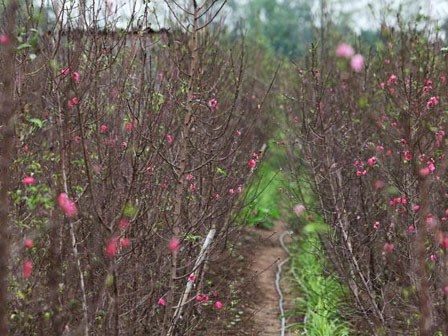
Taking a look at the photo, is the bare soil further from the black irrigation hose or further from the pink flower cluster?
the pink flower cluster

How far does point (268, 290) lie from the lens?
8.17 m

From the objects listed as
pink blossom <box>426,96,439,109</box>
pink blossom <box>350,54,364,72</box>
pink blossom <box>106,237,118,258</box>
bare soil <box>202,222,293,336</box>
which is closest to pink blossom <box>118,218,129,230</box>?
pink blossom <box>106,237,118,258</box>

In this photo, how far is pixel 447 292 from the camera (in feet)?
9.34

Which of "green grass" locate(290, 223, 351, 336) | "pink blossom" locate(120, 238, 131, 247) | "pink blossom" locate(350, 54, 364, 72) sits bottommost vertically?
"green grass" locate(290, 223, 351, 336)

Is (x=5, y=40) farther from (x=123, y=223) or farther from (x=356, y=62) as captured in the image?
(x=356, y=62)

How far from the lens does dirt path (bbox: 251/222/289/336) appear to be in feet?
22.1

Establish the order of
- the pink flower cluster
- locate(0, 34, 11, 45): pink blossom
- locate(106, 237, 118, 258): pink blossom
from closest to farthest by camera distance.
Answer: locate(0, 34, 11, 45): pink blossom < locate(106, 237, 118, 258): pink blossom < the pink flower cluster

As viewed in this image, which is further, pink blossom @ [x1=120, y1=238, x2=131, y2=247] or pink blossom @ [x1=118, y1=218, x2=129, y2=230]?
pink blossom @ [x1=120, y1=238, x2=131, y2=247]

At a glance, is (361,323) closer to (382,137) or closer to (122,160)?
(382,137)

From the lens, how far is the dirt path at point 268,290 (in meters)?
6.73

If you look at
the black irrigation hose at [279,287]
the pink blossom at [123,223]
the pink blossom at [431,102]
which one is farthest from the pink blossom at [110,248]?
the black irrigation hose at [279,287]

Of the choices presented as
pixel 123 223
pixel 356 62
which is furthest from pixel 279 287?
pixel 123 223

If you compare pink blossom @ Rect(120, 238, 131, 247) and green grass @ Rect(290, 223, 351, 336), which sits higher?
pink blossom @ Rect(120, 238, 131, 247)

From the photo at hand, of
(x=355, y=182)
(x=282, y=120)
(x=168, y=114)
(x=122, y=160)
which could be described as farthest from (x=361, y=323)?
(x=282, y=120)
